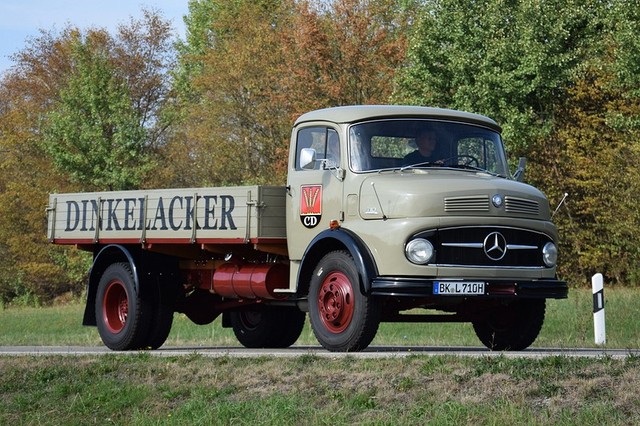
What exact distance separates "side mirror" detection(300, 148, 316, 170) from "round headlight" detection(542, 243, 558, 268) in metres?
2.57

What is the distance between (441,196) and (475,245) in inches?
23.6

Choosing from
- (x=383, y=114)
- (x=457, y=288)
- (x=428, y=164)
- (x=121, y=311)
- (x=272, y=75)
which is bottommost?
(x=121, y=311)

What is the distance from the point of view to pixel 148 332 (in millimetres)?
16625

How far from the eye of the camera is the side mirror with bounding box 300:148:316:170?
46.1 ft

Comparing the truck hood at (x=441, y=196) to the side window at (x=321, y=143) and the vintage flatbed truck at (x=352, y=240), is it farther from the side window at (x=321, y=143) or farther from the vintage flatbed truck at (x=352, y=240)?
the side window at (x=321, y=143)

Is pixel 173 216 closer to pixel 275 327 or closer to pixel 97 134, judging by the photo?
pixel 275 327

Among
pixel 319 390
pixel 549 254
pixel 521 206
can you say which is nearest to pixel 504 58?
pixel 549 254

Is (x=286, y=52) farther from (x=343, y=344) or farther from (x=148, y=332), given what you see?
(x=343, y=344)

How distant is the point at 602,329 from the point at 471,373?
27.6 feet

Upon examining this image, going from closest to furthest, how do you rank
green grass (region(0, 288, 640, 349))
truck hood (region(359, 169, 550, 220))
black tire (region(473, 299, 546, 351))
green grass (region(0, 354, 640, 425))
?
green grass (region(0, 354, 640, 425)) < truck hood (region(359, 169, 550, 220)) < black tire (region(473, 299, 546, 351)) < green grass (region(0, 288, 640, 349))

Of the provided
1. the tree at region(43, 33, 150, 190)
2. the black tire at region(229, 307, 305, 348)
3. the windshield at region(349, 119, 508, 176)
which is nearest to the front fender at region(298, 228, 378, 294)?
the windshield at region(349, 119, 508, 176)

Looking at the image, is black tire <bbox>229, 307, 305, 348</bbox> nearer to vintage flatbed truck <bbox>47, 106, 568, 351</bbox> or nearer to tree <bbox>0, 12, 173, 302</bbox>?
vintage flatbed truck <bbox>47, 106, 568, 351</bbox>

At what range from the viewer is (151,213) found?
16297 mm

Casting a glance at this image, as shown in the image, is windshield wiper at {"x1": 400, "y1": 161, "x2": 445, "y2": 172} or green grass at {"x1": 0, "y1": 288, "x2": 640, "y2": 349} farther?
green grass at {"x1": 0, "y1": 288, "x2": 640, "y2": 349}
